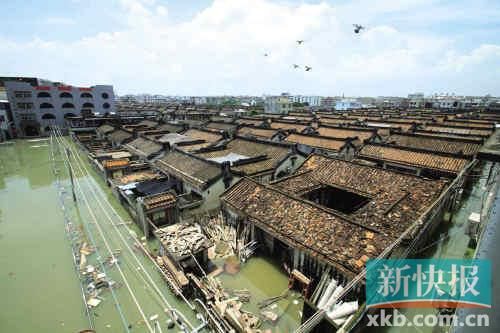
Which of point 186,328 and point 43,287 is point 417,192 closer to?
point 186,328

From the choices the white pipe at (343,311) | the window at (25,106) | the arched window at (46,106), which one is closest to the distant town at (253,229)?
the white pipe at (343,311)

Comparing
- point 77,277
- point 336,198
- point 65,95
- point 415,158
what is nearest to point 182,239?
point 77,277

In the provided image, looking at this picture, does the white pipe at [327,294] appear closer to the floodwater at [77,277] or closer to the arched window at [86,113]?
the floodwater at [77,277]

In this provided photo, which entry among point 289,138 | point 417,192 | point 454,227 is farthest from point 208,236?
point 289,138

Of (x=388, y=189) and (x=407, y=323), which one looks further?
(x=388, y=189)

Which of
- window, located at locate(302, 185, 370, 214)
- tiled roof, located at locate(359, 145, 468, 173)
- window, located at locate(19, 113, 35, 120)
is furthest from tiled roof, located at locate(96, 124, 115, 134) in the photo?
tiled roof, located at locate(359, 145, 468, 173)

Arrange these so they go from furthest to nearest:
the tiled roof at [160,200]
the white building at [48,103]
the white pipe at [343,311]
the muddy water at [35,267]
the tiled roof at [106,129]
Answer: the white building at [48,103]
the tiled roof at [106,129]
the tiled roof at [160,200]
the muddy water at [35,267]
the white pipe at [343,311]
